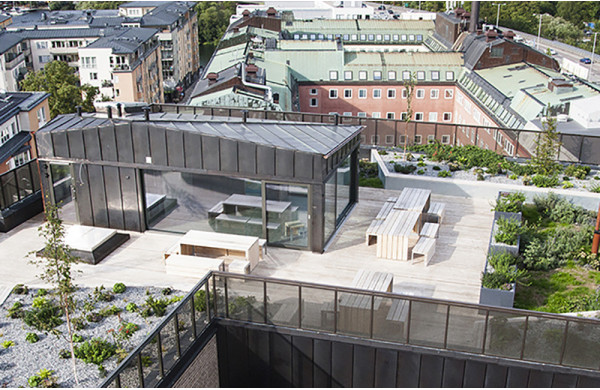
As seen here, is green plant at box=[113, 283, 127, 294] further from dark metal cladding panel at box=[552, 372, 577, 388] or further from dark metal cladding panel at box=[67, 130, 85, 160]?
dark metal cladding panel at box=[552, 372, 577, 388]

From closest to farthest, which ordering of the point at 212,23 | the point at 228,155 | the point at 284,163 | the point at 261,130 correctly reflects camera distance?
the point at 284,163 → the point at 228,155 → the point at 261,130 → the point at 212,23

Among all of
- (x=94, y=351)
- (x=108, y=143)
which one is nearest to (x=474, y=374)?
(x=94, y=351)

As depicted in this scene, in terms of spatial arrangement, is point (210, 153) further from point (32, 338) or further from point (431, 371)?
point (431, 371)

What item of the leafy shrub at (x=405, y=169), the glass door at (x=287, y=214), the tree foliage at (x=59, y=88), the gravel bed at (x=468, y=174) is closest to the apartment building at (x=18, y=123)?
the tree foliage at (x=59, y=88)

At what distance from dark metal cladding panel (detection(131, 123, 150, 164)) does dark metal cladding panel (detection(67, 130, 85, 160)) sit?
161 cm

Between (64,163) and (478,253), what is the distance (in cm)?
1227

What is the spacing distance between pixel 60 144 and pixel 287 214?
Answer: 7.04 meters

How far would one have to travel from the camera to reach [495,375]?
12977 mm

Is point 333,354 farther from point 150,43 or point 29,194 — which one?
point 150,43

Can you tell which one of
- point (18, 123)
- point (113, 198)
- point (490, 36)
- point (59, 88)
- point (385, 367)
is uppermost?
point (113, 198)

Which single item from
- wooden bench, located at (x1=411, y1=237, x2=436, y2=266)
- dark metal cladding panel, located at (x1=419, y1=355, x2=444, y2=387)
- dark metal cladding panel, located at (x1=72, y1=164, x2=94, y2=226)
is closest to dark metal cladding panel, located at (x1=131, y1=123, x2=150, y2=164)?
dark metal cladding panel, located at (x1=72, y1=164, x2=94, y2=226)

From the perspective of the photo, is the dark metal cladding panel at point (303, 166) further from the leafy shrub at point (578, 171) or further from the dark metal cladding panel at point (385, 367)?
the leafy shrub at point (578, 171)

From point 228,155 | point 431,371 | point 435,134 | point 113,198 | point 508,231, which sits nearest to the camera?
point 431,371

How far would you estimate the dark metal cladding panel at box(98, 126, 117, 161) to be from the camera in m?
18.1
